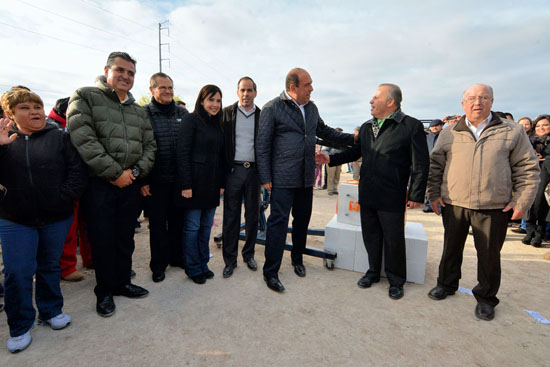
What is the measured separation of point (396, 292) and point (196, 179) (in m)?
2.24

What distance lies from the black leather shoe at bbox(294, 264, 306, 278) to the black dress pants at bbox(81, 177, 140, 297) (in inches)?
67.8

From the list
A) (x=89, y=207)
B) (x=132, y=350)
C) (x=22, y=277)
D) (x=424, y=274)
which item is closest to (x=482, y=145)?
(x=424, y=274)

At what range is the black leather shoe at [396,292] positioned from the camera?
2.83 metres

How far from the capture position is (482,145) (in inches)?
97.9

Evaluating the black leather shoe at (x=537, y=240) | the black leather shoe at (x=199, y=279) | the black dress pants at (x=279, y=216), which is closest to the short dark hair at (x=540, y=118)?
the black leather shoe at (x=537, y=240)

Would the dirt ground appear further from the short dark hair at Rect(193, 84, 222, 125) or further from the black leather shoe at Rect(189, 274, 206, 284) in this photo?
the short dark hair at Rect(193, 84, 222, 125)

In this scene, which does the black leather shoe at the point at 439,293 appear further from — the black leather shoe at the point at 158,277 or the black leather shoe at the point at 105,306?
the black leather shoe at the point at 105,306

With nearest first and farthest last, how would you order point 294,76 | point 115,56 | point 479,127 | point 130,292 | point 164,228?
point 115,56 < point 479,127 < point 130,292 < point 294,76 < point 164,228

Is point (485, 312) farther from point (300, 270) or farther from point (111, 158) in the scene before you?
point (111, 158)

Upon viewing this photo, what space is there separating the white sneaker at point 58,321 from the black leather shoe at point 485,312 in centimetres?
334

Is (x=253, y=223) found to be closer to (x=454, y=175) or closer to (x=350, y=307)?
(x=350, y=307)

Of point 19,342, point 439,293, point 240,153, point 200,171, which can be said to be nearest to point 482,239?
point 439,293

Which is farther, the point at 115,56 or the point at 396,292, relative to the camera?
the point at 396,292

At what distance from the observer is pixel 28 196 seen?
6.67 ft
